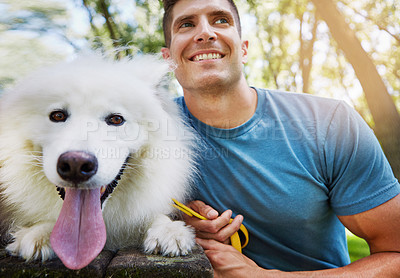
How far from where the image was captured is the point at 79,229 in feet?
4.91

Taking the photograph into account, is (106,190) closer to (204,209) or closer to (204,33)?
(204,209)

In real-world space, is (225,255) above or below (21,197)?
below

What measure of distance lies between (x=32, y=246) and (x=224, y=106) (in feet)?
5.52

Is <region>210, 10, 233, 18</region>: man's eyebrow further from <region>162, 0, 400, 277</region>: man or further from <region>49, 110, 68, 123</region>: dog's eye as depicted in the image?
<region>49, 110, 68, 123</region>: dog's eye

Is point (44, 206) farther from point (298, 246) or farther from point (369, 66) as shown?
point (369, 66)

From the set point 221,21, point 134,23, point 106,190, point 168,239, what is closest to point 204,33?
point 221,21

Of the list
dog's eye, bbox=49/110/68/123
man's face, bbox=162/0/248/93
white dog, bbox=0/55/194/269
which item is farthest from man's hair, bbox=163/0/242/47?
dog's eye, bbox=49/110/68/123

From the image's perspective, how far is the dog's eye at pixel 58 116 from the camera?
168cm

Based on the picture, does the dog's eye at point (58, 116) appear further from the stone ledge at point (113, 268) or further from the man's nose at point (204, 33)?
the man's nose at point (204, 33)

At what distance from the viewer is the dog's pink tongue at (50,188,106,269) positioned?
4.48 ft

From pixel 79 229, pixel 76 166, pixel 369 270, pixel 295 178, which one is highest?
pixel 76 166

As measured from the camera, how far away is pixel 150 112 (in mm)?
1911

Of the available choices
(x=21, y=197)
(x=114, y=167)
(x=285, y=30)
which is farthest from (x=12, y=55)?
(x=285, y=30)

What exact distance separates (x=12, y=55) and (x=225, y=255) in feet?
6.32
